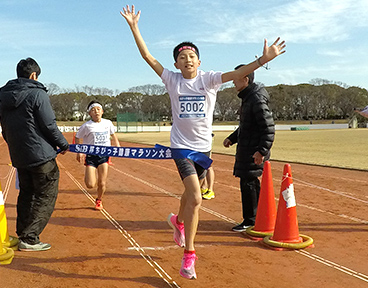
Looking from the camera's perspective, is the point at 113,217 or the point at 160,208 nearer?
the point at 113,217

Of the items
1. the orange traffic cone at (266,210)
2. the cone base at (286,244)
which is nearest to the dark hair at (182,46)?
the orange traffic cone at (266,210)

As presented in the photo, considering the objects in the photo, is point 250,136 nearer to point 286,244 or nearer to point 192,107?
point 286,244

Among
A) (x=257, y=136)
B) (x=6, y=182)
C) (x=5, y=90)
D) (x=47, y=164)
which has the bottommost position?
(x=6, y=182)

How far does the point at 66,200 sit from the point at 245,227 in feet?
13.5

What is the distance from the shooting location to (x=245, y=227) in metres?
5.91

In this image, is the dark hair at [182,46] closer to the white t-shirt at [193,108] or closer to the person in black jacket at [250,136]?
the white t-shirt at [193,108]

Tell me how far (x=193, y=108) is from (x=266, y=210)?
2179mm

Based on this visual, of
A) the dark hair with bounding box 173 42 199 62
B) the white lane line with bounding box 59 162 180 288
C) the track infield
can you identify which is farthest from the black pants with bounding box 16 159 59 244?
the dark hair with bounding box 173 42 199 62

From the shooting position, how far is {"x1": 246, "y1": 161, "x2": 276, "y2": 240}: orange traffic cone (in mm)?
5609

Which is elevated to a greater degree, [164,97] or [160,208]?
[164,97]

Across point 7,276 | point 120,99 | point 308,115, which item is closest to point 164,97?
point 120,99

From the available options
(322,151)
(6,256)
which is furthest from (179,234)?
(322,151)

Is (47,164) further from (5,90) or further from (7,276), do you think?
(7,276)

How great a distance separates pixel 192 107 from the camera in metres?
4.21
